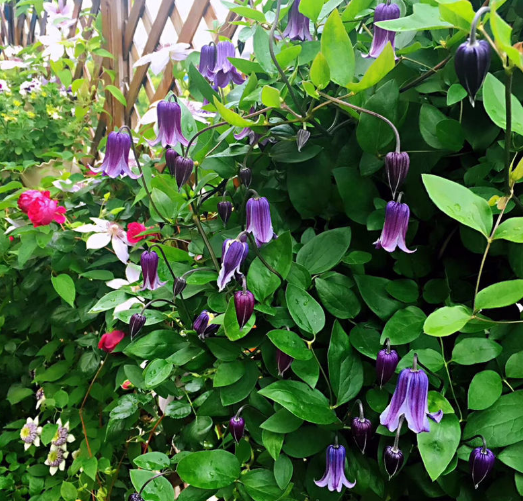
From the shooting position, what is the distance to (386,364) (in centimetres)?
47

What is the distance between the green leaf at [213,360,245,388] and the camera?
54 centimetres

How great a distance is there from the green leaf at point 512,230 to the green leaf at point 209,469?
15.2 inches

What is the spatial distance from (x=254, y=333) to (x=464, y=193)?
285 millimetres

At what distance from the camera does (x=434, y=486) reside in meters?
0.50

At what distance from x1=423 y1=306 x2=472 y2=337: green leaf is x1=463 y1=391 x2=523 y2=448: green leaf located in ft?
0.37

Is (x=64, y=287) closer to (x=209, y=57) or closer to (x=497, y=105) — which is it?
(x=209, y=57)

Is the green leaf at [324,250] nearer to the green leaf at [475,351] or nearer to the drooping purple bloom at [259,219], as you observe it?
the drooping purple bloom at [259,219]

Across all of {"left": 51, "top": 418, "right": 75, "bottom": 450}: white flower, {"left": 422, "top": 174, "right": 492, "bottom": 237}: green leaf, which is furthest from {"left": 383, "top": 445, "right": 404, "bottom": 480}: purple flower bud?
{"left": 51, "top": 418, "right": 75, "bottom": 450}: white flower

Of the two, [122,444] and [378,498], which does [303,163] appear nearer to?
[378,498]

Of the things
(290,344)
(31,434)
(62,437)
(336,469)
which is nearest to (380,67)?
(290,344)

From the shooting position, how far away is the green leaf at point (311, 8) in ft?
1.67

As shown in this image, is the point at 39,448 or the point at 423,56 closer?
the point at 423,56

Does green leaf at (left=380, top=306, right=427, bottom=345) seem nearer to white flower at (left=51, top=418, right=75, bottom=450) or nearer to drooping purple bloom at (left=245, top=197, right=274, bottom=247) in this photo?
drooping purple bloom at (left=245, top=197, right=274, bottom=247)

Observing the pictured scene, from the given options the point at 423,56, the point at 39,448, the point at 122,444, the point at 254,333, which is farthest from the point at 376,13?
the point at 39,448
